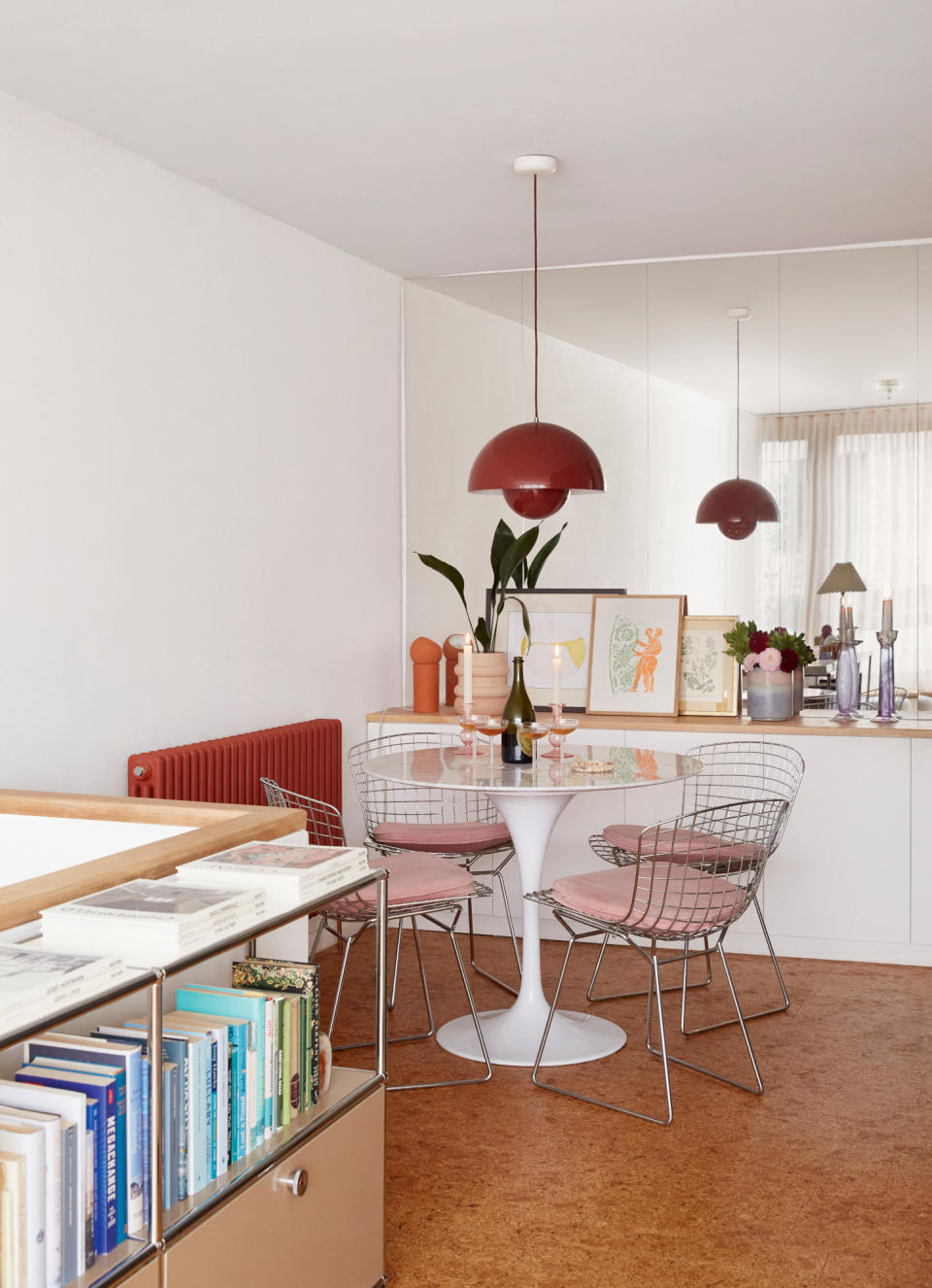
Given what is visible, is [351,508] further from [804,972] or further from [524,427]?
[804,972]

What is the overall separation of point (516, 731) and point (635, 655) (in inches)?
54.7

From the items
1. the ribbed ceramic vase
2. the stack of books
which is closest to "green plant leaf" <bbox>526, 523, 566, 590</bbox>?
the ribbed ceramic vase

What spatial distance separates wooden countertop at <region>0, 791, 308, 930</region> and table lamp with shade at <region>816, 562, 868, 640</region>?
2.90m

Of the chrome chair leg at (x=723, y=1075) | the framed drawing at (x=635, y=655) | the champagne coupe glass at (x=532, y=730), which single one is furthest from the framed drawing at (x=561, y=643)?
the chrome chair leg at (x=723, y=1075)

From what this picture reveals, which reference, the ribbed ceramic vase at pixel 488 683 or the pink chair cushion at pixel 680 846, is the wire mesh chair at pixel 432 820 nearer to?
the ribbed ceramic vase at pixel 488 683

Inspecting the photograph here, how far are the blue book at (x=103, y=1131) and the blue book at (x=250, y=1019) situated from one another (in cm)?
32

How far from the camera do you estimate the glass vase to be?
4670 millimetres

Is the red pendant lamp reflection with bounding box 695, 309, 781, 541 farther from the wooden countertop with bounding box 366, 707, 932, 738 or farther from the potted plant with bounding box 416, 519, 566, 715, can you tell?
the wooden countertop with bounding box 366, 707, 932, 738

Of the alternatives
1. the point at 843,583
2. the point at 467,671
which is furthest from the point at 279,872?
the point at 843,583

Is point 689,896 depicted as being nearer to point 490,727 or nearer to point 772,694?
point 490,727

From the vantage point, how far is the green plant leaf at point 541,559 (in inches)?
199

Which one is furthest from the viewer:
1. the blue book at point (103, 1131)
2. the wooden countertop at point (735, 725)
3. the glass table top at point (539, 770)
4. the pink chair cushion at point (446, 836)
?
the wooden countertop at point (735, 725)

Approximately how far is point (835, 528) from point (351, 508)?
192 cm

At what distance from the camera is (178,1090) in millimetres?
1771
